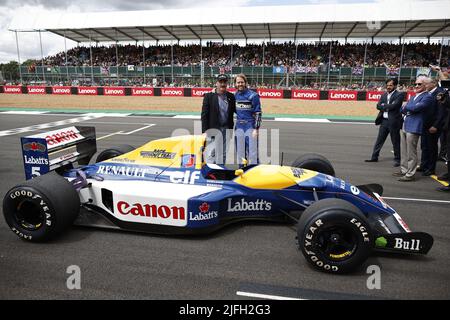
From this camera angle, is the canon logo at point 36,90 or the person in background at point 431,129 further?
the canon logo at point 36,90

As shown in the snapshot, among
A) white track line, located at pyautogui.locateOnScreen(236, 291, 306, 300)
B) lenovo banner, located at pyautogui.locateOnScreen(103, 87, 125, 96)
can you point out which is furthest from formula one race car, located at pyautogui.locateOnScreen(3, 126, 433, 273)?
lenovo banner, located at pyautogui.locateOnScreen(103, 87, 125, 96)

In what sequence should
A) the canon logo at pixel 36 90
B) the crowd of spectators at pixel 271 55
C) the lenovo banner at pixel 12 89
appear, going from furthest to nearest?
the crowd of spectators at pixel 271 55, the lenovo banner at pixel 12 89, the canon logo at pixel 36 90

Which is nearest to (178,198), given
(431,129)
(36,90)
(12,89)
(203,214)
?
(203,214)

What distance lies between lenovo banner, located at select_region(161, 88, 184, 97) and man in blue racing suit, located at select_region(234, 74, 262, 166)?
1900 cm

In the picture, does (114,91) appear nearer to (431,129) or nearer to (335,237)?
(431,129)

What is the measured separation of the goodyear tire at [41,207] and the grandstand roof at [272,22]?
81.2 ft

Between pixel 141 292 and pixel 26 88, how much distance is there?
1171 inches

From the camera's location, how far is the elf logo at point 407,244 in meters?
3.24

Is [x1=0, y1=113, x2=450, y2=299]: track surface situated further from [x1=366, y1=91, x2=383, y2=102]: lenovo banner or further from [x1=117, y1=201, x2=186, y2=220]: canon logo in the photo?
[x1=366, y1=91, x2=383, y2=102]: lenovo banner

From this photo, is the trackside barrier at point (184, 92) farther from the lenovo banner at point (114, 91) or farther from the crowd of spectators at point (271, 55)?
the crowd of spectators at point (271, 55)

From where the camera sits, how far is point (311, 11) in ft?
82.4

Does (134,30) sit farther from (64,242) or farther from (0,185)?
(64,242)

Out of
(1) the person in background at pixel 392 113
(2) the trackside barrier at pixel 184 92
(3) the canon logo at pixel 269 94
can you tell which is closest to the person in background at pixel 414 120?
(1) the person in background at pixel 392 113

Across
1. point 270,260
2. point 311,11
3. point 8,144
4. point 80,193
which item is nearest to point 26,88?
point 8,144
